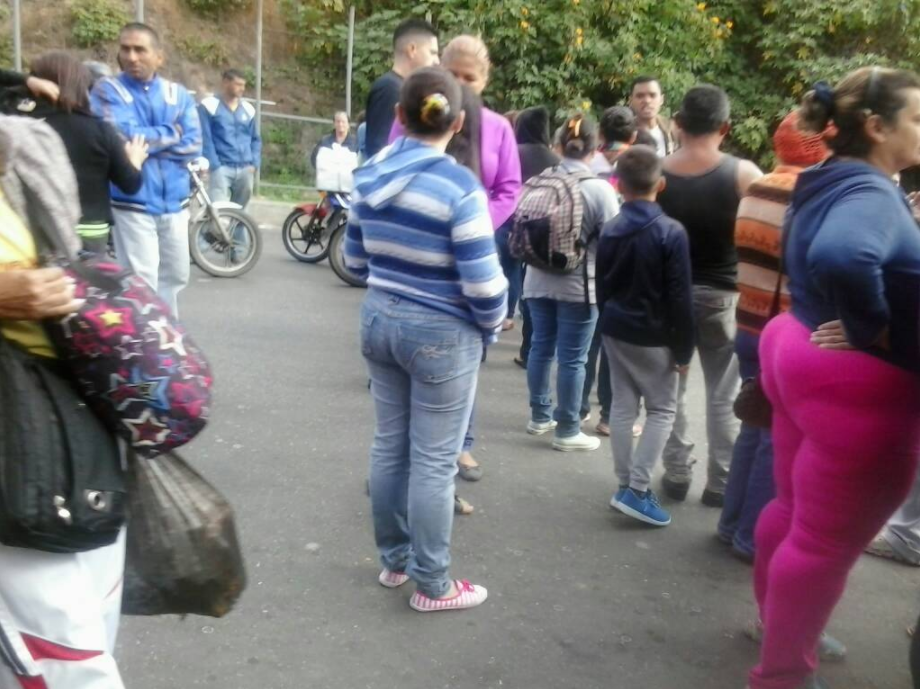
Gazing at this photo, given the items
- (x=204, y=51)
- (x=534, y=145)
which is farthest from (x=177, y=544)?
(x=204, y=51)

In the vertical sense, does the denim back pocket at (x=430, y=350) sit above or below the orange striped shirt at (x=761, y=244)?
below

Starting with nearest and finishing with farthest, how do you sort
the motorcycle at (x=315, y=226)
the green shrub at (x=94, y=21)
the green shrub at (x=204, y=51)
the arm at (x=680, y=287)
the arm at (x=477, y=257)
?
the arm at (x=477, y=257)
the arm at (x=680, y=287)
the motorcycle at (x=315, y=226)
the green shrub at (x=94, y=21)
the green shrub at (x=204, y=51)

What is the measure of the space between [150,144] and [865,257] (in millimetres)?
4364

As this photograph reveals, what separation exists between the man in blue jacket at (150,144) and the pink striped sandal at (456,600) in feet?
10.1

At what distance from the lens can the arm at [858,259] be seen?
89.5 inches

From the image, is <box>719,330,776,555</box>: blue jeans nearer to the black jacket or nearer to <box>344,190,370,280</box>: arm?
<box>344,190,370,280</box>: arm

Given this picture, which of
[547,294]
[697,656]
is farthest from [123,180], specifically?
[697,656]

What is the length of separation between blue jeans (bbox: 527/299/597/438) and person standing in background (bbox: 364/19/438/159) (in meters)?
1.19

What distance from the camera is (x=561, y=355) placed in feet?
15.6

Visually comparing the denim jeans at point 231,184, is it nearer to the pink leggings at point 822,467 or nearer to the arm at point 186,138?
the arm at point 186,138

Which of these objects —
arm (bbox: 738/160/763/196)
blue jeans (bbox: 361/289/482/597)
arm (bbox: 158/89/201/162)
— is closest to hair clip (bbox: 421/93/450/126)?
blue jeans (bbox: 361/289/482/597)

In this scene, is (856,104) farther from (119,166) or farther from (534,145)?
(119,166)

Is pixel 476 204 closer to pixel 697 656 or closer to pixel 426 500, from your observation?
pixel 426 500

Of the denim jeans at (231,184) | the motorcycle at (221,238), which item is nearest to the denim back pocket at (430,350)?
the motorcycle at (221,238)
